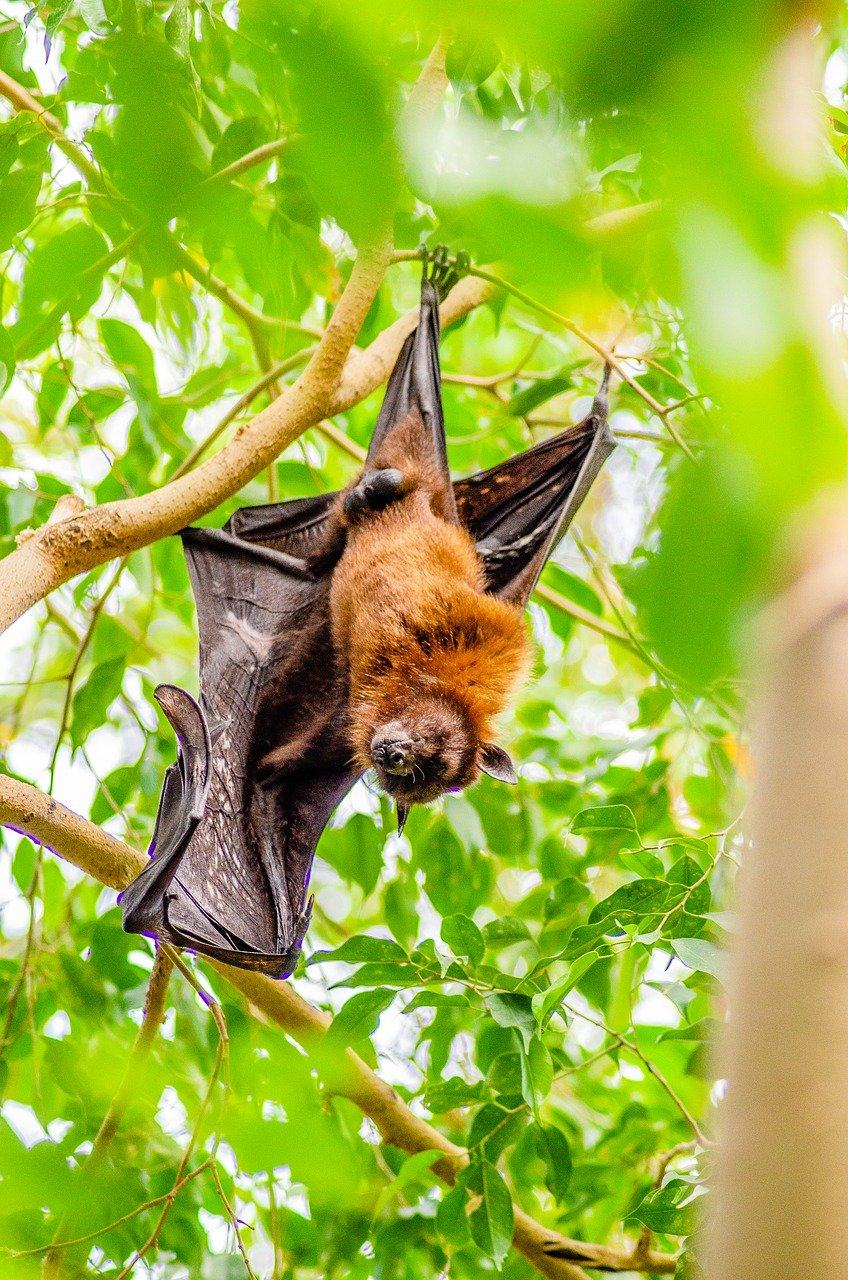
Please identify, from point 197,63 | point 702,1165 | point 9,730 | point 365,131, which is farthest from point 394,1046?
point 365,131

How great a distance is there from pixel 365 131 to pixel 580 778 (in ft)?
14.9

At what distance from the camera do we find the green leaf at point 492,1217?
9.89 feet

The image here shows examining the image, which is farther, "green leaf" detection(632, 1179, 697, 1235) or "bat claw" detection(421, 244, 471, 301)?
"bat claw" detection(421, 244, 471, 301)

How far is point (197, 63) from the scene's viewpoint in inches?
128

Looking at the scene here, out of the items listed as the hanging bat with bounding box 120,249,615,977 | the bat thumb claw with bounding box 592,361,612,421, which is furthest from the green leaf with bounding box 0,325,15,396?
the bat thumb claw with bounding box 592,361,612,421

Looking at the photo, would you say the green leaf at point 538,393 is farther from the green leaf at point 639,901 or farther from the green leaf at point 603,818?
the green leaf at point 639,901

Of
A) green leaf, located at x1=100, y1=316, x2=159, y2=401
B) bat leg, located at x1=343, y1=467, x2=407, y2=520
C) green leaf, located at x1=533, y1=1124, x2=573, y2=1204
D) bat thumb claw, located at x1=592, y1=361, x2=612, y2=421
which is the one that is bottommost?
green leaf, located at x1=533, y1=1124, x2=573, y2=1204

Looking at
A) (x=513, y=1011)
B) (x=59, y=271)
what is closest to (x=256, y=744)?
(x=513, y=1011)

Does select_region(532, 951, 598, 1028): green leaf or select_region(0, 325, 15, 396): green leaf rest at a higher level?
select_region(0, 325, 15, 396): green leaf

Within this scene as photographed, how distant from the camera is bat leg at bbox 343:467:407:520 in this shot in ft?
14.2

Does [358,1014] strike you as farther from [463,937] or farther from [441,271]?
[441,271]

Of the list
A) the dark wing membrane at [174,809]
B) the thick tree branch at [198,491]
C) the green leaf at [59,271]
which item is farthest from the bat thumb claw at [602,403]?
the green leaf at [59,271]

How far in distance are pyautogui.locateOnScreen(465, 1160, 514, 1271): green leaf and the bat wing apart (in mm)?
885

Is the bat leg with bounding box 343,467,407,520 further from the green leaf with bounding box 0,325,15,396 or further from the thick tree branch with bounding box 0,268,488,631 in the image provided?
the green leaf with bounding box 0,325,15,396
